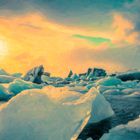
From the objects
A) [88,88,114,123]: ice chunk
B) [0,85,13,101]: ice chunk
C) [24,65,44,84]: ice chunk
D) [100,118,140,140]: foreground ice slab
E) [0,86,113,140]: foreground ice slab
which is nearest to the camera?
[0,86,113,140]: foreground ice slab

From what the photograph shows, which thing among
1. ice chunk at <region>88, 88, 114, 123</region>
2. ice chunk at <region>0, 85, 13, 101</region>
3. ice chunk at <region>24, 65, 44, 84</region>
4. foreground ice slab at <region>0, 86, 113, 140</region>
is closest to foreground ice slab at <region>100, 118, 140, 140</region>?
foreground ice slab at <region>0, 86, 113, 140</region>

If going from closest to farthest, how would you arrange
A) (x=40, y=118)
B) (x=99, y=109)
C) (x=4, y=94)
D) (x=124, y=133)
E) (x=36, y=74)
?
(x=40, y=118), (x=124, y=133), (x=99, y=109), (x=4, y=94), (x=36, y=74)

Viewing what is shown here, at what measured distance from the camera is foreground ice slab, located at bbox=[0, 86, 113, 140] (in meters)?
4.55

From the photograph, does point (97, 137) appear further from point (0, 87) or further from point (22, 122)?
point (0, 87)

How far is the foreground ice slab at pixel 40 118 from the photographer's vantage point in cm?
455

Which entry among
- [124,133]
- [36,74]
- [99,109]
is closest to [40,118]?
[124,133]

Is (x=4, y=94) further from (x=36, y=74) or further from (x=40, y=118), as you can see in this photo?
(x=36, y=74)

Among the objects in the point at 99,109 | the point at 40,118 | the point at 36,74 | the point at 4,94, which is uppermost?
the point at 36,74

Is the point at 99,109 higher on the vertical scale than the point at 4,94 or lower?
higher

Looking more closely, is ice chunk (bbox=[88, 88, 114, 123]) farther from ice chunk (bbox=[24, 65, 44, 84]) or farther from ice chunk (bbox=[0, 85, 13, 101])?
ice chunk (bbox=[24, 65, 44, 84])

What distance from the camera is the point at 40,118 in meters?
4.71

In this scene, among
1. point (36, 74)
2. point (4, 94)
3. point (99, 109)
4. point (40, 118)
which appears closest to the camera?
point (40, 118)

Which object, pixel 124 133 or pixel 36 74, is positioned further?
pixel 36 74

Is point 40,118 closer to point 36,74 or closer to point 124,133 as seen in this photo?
point 124,133
